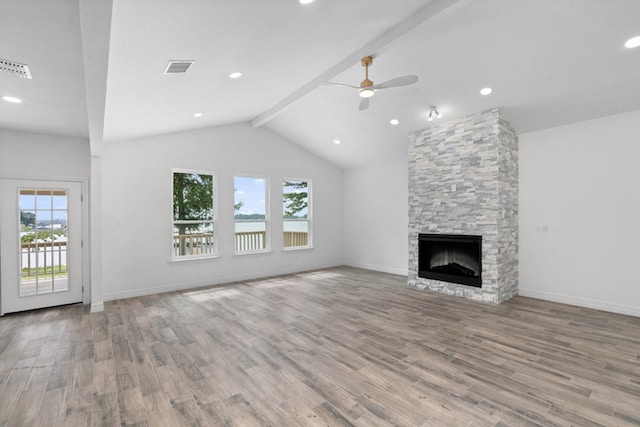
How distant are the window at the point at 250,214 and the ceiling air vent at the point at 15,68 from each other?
413 cm

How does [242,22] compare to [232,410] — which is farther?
[242,22]

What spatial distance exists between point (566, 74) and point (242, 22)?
3993 millimetres

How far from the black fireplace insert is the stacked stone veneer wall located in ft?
0.30

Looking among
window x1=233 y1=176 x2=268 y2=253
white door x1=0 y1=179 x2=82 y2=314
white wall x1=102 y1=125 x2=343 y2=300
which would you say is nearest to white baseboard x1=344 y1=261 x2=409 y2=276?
white wall x1=102 y1=125 x2=343 y2=300

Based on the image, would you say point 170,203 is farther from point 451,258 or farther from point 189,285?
point 451,258

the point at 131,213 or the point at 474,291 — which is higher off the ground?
the point at 131,213

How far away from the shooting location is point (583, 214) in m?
4.75

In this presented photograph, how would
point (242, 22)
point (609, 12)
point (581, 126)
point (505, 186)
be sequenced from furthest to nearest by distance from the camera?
point (505, 186) < point (581, 126) < point (609, 12) < point (242, 22)

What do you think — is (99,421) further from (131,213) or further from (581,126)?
(581,126)

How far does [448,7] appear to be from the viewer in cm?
297

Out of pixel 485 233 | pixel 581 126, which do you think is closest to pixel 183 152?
pixel 485 233

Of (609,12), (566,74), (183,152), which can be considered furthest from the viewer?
(183,152)

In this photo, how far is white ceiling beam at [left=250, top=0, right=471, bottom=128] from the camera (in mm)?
3039

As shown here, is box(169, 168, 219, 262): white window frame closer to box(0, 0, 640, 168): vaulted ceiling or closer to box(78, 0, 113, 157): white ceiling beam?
box(0, 0, 640, 168): vaulted ceiling
